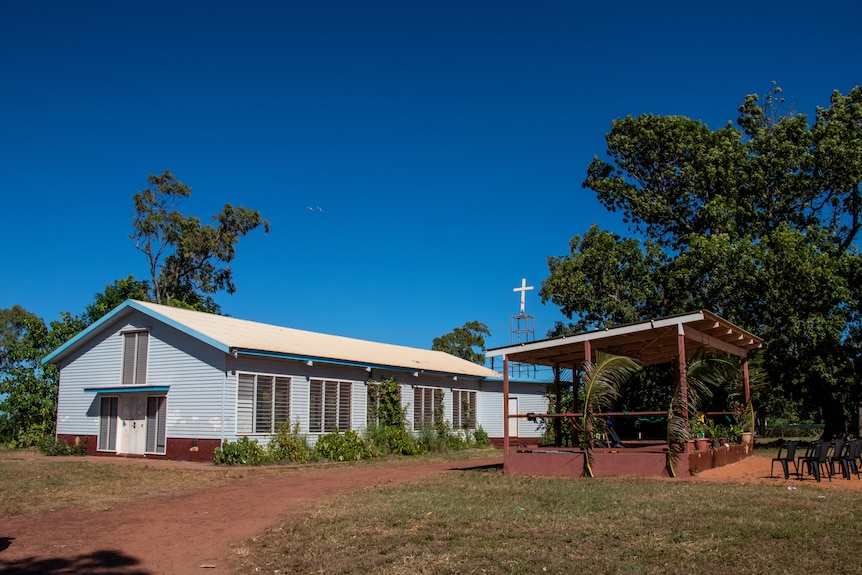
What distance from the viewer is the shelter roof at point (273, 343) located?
74.2ft

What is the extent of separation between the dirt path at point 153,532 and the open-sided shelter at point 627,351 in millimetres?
3979

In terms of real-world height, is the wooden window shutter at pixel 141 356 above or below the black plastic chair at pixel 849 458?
above

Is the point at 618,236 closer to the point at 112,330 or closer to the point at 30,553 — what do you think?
the point at 112,330

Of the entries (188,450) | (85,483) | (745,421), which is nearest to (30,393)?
(188,450)

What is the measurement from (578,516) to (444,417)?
843 inches

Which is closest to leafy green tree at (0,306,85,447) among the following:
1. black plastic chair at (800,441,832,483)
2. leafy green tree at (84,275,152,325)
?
leafy green tree at (84,275,152,325)

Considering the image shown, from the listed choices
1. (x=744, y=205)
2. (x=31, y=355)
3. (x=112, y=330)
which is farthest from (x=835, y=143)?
(x=31, y=355)

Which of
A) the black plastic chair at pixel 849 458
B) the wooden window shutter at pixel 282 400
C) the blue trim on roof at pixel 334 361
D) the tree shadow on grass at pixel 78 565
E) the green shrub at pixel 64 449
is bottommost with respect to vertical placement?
the tree shadow on grass at pixel 78 565

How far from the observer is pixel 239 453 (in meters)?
21.4

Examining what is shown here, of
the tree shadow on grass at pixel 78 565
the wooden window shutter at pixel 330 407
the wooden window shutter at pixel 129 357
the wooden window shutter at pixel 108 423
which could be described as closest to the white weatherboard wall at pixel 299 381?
the wooden window shutter at pixel 330 407

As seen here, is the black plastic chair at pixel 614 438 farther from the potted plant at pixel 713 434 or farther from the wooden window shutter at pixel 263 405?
the wooden window shutter at pixel 263 405

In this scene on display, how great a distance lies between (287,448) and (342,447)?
209cm

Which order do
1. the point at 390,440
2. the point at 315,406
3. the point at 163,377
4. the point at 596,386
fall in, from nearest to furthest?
the point at 596,386, the point at 163,377, the point at 315,406, the point at 390,440

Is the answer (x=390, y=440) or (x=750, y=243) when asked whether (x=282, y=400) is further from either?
(x=750, y=243)
